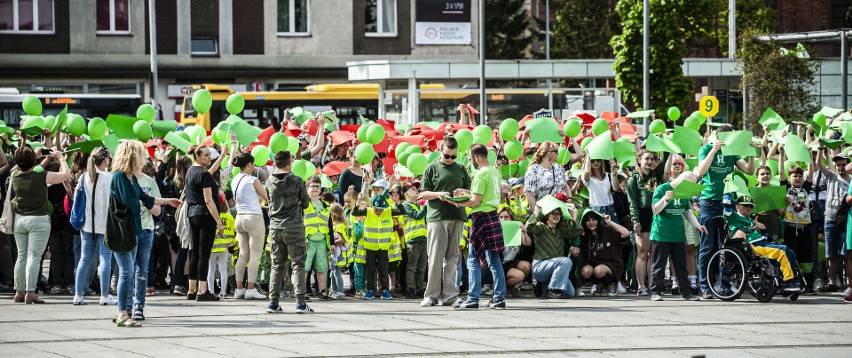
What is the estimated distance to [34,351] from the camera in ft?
37.7

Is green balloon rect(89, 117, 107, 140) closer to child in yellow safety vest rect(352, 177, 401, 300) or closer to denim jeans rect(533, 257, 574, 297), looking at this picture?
child in yellow safety vest rect(352, 177, 401, 300)

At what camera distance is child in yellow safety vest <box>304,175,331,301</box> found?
52.2 feet

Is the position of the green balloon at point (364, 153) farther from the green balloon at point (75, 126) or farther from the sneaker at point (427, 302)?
the green balloon at point (75, 126)

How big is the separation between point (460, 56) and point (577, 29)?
19.6 m

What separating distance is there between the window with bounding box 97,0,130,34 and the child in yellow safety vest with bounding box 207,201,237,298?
3662cm

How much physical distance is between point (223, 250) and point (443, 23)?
3826 centimetres

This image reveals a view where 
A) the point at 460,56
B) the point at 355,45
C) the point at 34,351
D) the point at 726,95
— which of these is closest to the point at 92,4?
the point at 355,45

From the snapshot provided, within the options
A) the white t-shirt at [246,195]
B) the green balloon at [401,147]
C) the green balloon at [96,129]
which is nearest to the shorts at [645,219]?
the green balloon at [401,147]

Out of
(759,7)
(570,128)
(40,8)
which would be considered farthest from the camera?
(759,7)

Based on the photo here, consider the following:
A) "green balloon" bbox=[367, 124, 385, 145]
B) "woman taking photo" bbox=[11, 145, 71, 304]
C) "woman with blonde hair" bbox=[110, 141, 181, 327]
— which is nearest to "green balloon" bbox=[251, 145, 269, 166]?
"green balloon" bbox=[367, 124, 385, 145]

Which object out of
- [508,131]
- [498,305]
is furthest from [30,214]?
[508,131]

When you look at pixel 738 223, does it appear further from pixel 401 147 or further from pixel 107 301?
pixel 107 301

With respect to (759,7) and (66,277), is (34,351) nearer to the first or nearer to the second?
(66,277)

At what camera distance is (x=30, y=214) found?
15.0 m
